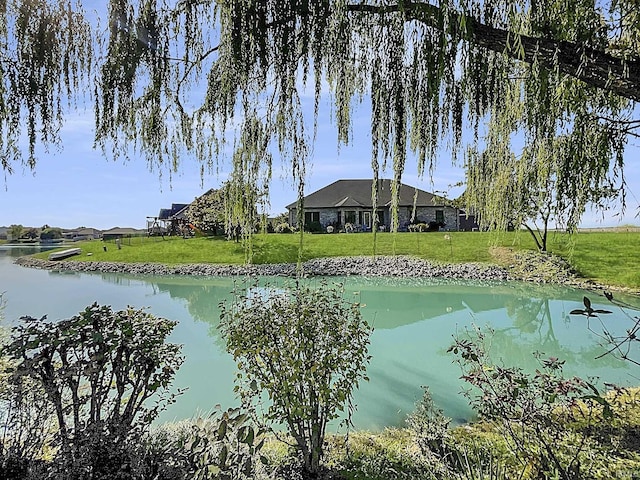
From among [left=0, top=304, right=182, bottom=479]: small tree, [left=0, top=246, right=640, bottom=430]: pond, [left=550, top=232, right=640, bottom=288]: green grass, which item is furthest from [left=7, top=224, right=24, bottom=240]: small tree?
[left=550, top=232, right=640, bottom=288]: green grass

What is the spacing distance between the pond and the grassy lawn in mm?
2820

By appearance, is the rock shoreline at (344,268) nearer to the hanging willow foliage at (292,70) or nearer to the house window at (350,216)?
the house window at (350,216)

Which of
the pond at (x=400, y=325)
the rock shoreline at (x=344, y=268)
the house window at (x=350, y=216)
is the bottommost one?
the pond at (x=400, y=325)

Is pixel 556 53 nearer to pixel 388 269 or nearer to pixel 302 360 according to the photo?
pixel 302 360

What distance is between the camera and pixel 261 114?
1795 millimetres

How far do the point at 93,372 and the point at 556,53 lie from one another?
2.68m

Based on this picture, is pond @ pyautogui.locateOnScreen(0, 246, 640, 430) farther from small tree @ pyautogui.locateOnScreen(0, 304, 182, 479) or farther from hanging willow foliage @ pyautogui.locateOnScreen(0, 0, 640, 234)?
small tree @ pyautogui.locateOnScreen(0, 304, 182, 479)

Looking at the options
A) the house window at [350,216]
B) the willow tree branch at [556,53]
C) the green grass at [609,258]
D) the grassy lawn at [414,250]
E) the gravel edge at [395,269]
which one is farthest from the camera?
the house window at [350,216]

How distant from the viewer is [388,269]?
17.5 meters

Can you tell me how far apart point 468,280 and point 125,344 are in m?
14.6

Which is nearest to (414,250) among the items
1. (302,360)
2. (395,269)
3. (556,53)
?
(395,269)

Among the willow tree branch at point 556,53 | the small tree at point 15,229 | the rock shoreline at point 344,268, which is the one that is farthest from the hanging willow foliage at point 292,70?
the rock shoreline at point 344,268

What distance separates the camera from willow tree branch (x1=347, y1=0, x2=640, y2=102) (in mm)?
1485

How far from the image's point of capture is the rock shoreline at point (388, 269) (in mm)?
15039
